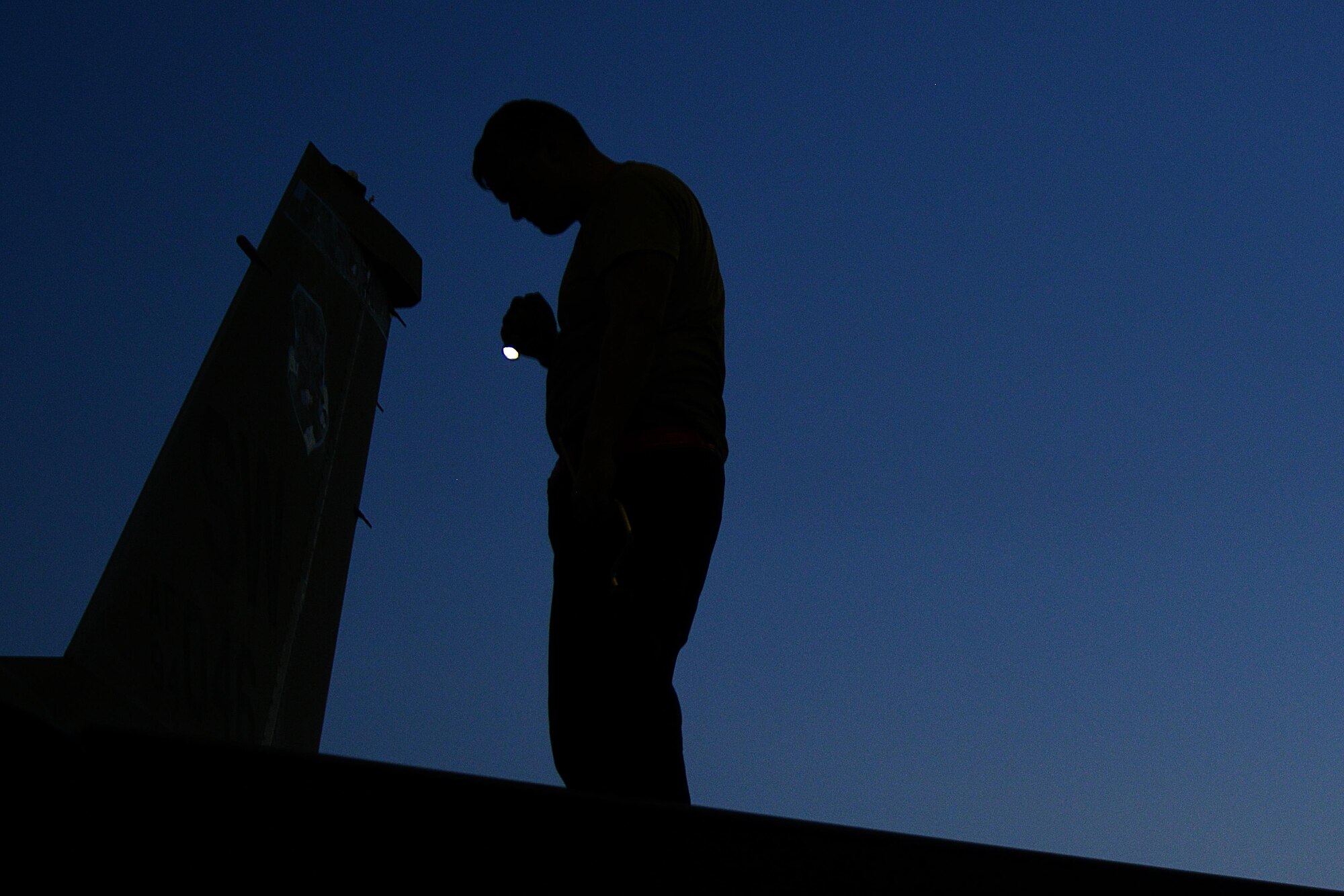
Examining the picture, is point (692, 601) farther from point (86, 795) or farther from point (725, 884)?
point (86, 795)

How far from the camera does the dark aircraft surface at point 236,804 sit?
3.14 feet

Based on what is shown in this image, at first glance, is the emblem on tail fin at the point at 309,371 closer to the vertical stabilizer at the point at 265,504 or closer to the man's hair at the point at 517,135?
the vertical stabilizer at the point at 265,504

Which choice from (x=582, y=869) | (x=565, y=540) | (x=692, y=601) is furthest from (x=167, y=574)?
(x=582, y=869)

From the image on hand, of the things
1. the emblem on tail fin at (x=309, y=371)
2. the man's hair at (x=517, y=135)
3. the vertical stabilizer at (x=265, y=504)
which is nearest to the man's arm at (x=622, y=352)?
the man's hair at (x=517, y=135)

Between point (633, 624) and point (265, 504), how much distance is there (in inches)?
48.1

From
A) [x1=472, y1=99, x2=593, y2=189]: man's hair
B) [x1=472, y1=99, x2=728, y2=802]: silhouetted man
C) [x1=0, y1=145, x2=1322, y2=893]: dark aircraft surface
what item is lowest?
[x1=0, y1=145, x2=1322, y2=893]: dark aircraft surface

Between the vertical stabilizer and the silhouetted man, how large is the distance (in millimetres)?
742

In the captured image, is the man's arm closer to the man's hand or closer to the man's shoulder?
the man's shoulder

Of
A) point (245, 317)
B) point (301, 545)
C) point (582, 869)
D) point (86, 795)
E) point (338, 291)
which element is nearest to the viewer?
point (86, 795)

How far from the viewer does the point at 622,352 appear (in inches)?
80.2

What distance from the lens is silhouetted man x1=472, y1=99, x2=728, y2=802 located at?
1927 mm

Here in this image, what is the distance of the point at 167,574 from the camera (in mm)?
2139

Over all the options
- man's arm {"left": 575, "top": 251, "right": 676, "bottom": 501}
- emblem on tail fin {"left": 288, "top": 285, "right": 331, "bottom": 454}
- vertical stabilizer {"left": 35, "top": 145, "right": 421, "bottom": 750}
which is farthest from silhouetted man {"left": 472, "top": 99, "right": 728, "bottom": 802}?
emblem on tail fin {"left": 288, "top": 285, "right": 331, "bottom": 454}

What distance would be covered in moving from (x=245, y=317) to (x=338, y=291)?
2.37 ft
